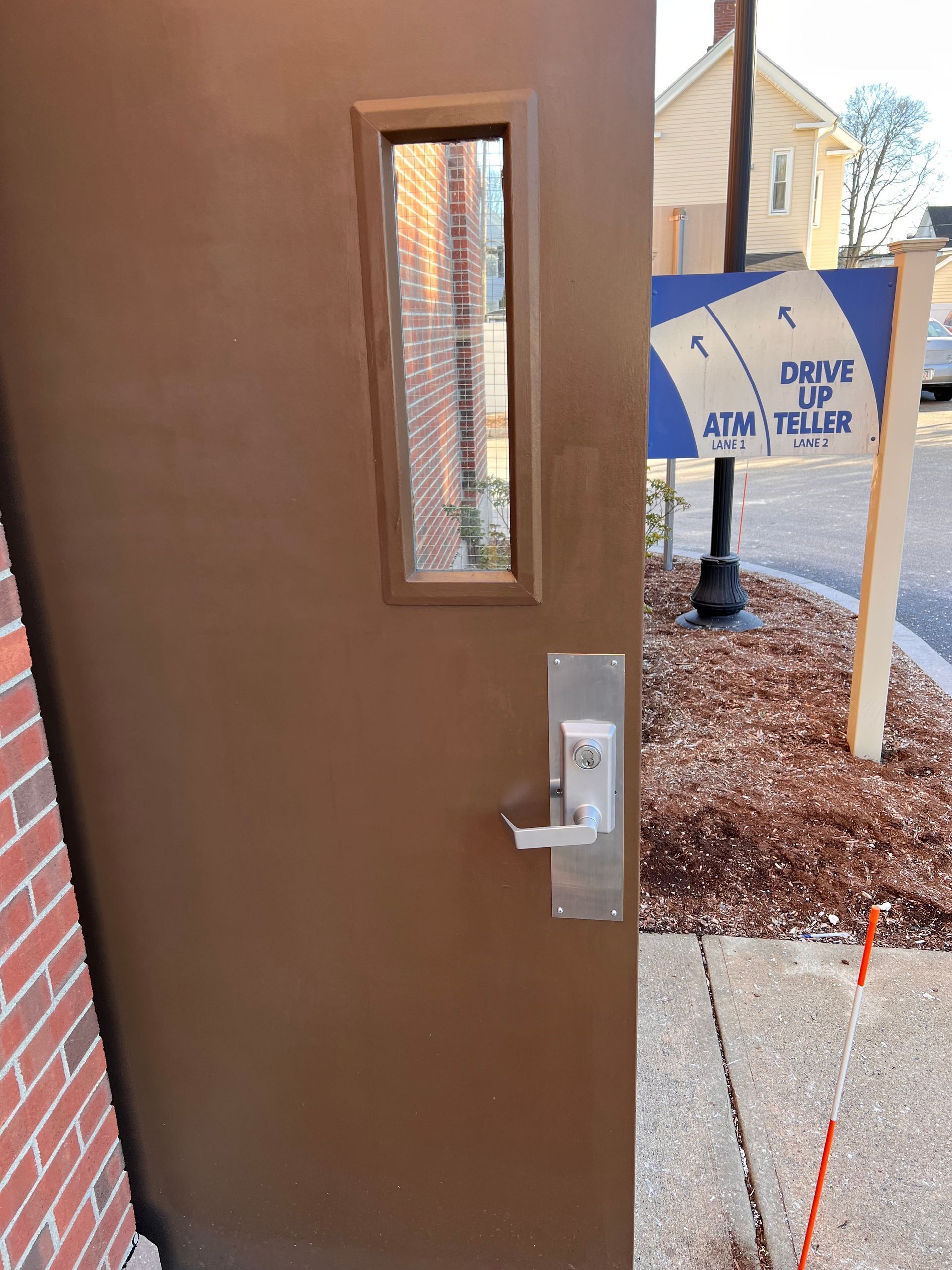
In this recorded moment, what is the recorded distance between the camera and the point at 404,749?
5.13 ft

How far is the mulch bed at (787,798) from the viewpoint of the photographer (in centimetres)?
332

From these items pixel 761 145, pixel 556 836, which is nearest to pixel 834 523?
pixel 556 836

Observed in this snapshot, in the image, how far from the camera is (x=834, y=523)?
403 inches

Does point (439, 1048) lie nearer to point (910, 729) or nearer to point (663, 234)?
point (910, 729)

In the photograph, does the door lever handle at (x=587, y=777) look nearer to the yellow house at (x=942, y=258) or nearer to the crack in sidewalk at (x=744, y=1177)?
the crack in sidewalk at (x=744, y=1177)

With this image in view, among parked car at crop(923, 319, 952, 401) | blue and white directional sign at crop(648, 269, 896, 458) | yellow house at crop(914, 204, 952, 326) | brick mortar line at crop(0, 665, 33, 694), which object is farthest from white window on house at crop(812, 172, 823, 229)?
brick mortar line at crop(0, 665, 33, 694)

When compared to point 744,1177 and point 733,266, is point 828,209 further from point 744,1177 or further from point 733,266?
point 744,1177

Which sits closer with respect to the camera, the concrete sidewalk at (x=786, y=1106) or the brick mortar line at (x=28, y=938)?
the brick mortar line at (x=28, y=938)

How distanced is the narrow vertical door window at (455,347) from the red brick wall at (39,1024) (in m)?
0.72

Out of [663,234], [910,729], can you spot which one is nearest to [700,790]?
[910,729]

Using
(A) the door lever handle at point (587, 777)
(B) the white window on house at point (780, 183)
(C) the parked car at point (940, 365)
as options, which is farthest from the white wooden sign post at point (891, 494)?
(B) the white window on house at point (780, 183)

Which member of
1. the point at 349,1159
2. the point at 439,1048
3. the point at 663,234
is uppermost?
the point at 663,234

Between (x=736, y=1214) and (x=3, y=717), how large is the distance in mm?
1994

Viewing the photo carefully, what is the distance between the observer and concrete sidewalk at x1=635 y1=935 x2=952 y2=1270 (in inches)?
82.2
